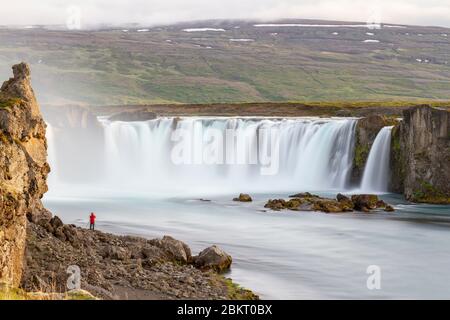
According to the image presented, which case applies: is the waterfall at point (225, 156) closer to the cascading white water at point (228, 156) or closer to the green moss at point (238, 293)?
the cascading white water at point (228, 156)

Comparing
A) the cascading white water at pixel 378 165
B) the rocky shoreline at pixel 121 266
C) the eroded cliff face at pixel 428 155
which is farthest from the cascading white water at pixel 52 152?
the rocky shoreline at pixel 121 266

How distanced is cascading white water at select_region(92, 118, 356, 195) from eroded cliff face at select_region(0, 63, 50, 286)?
42.4 metres

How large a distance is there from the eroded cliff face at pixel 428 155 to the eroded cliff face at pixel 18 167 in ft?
129

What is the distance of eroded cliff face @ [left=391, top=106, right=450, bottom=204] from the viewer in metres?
68.9

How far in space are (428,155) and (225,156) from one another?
2988cm

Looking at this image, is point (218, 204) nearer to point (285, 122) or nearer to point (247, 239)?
point (247, 239)

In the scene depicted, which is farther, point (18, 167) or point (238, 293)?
point (238, 293)

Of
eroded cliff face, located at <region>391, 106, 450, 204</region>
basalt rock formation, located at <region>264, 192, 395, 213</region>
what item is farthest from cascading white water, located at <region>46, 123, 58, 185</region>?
eroded cliff face, located at <region>391, 106, 450, 204</region>

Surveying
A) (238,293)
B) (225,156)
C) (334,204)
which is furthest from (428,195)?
(238,293)

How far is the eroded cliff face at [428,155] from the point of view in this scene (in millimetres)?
68938

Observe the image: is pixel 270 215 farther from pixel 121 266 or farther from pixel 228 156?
pixel 228 156

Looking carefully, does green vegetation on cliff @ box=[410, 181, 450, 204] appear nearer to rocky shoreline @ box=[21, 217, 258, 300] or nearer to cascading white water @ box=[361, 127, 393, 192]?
cascading white water @ box=[361, 127, 393, 192]

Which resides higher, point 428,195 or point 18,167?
point 18,167

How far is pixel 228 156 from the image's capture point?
93312 millimetres
